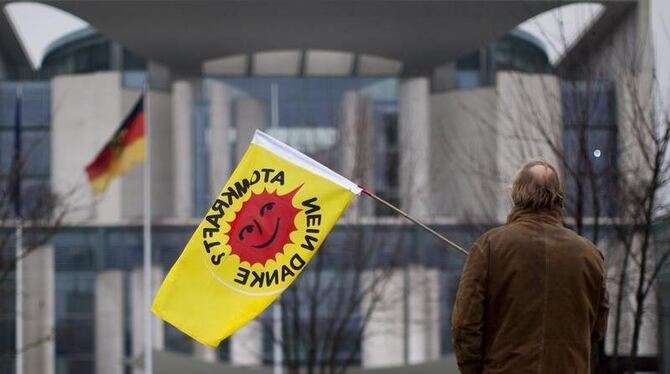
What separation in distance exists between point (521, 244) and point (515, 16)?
3568 centimetres

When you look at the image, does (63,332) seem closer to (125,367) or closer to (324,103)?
(125,367)

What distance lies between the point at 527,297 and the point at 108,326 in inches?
1533

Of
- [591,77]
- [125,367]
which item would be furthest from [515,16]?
[591,77]

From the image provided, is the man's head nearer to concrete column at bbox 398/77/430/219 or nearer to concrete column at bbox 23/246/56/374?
concrete column at bbox 398/77/430/219

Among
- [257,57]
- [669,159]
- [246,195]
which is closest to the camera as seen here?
[246,195]

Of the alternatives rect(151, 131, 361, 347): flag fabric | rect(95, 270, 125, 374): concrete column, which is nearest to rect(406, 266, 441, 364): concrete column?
rect(95, 270, 125, 374): concrete column

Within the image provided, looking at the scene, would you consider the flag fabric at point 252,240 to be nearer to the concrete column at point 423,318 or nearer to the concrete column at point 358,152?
the concrete column at point 358,152

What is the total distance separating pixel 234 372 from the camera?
3219cm

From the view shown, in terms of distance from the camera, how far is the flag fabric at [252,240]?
249 inches

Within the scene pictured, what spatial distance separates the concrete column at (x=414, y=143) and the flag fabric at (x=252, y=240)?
78.8 feet

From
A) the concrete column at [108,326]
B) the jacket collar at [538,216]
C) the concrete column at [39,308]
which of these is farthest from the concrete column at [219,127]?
the jacket collar at [538,216]

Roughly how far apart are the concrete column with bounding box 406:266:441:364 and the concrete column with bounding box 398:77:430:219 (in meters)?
2.31

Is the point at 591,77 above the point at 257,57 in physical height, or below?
below

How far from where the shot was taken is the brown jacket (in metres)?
4.72
